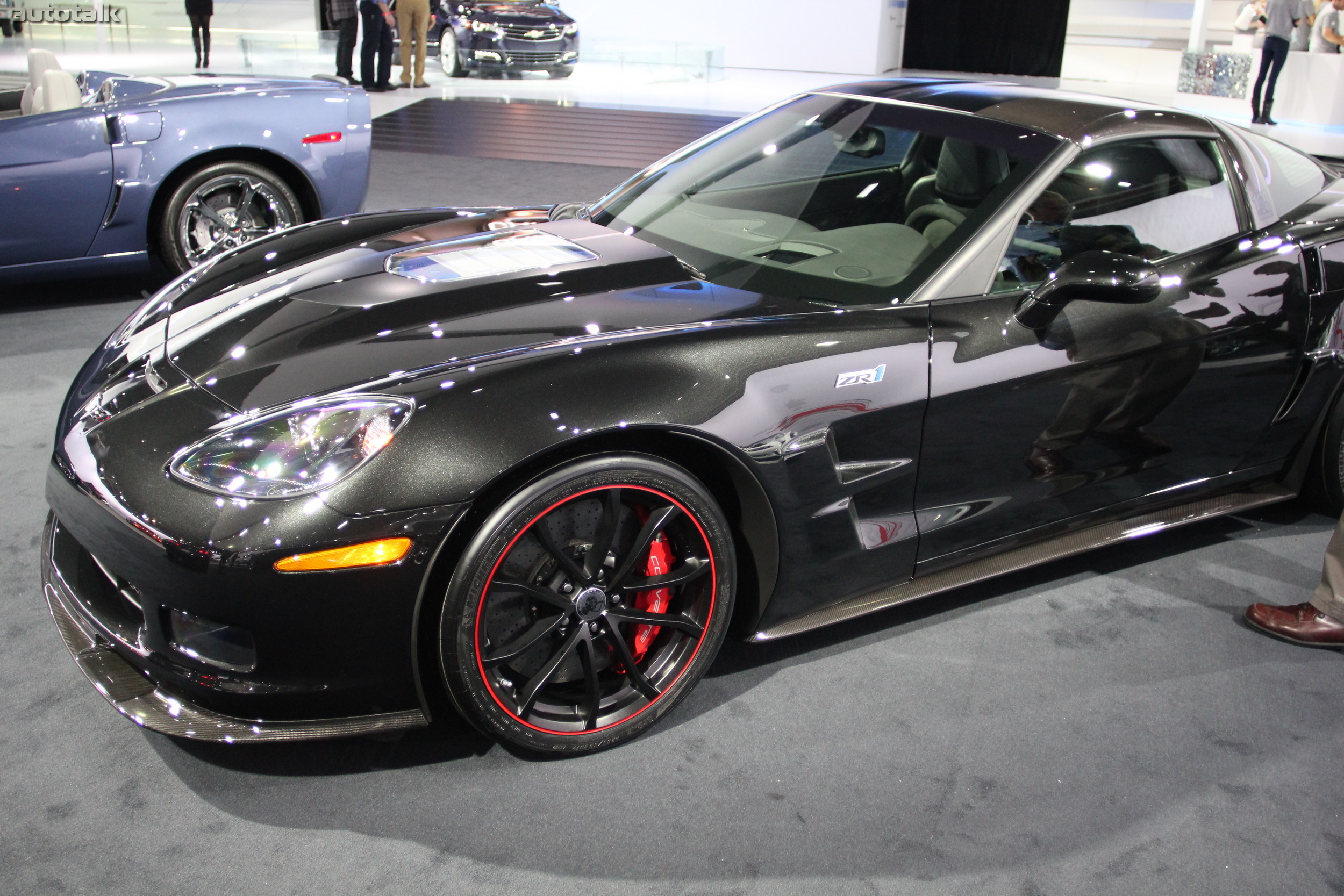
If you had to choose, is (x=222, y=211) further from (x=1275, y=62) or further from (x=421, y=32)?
(x=1275, y=62)

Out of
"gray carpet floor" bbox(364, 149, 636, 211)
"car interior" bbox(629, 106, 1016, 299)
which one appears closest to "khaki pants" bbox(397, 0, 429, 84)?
"gray carpet floor" bbox(364, 149, 636, 211)

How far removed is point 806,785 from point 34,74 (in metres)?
4.57

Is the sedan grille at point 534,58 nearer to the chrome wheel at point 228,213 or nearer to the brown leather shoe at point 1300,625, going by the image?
the chrome wheel at point 228,213

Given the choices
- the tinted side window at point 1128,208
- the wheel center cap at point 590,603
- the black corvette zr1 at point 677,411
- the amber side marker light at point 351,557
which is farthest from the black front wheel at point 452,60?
the amber side marker light at point 351,557

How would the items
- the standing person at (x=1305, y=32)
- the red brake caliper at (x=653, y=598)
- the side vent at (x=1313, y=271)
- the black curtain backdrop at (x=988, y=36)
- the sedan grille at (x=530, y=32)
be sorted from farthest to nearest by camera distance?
1. the black curtain backdrop at (x=988, y=36)
2. the sedan grille at (x=530, y=32)
3. the standing person at (x=1305, y=32)
4. the side vent at (x=1313, y=271)
5. the red brake caliper at (x=653, y=598)

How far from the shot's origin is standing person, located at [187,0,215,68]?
1247cm

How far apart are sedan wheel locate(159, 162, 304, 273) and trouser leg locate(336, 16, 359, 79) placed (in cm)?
741

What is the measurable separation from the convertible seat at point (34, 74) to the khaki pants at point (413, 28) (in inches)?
290

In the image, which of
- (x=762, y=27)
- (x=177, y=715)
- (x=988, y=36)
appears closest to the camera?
(x=177, y=715)

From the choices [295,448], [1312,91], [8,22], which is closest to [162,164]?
[295,448]

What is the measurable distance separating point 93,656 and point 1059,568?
7.36 feet

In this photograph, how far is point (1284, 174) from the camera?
9.51 ft

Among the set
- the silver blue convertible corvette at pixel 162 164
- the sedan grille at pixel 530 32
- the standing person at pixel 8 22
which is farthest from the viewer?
the standing person at pixel 8 22

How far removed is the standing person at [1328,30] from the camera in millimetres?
11758
